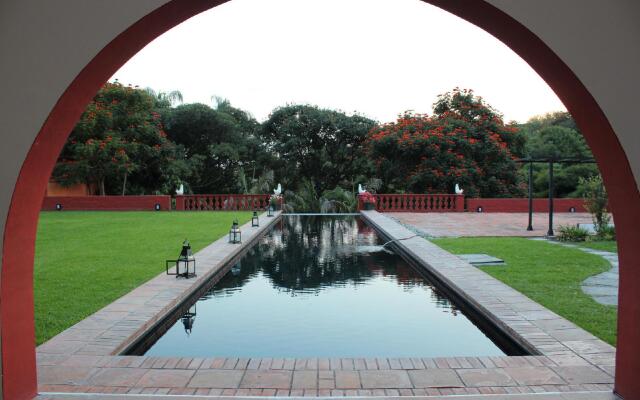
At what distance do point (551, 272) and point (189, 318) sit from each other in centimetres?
581

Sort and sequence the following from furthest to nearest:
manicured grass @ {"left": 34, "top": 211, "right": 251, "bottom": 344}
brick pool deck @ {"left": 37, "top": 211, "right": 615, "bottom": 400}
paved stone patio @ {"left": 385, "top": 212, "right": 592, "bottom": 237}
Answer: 1. paved stone patio @ {"left": 385, "top": 212, "right": 592, "bottom": 237}
2. manicured grass @ {"left": 34, "top": 211, "right": 251, "bottom": 344}
3. brick pool deck @ {"left": 37, "top": 211, "right": 615, "bottom": 400}

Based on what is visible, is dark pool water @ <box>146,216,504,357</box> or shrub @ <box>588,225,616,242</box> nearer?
dark pool water @ <box>146,216,504,357</box>

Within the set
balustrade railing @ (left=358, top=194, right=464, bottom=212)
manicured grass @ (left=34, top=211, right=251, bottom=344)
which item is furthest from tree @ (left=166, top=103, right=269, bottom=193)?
manicured grass @ (left=34, top=211, right=251, bottom=344)

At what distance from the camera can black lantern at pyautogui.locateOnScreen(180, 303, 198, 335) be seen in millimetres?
6570

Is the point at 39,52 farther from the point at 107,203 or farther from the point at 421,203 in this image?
the point at 421,203

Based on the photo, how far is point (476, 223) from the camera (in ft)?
61.0

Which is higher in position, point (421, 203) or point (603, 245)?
point (421, 203)

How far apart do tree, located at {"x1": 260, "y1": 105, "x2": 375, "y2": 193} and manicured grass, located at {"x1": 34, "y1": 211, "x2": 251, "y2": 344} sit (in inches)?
321

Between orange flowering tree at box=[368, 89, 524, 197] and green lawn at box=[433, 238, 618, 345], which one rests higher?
orange flowering tree at box=[368, 89, 524, 197]

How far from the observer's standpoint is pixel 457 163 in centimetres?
2450

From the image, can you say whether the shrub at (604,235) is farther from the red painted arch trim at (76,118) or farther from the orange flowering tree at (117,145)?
the orange flowering tree at (117,145)

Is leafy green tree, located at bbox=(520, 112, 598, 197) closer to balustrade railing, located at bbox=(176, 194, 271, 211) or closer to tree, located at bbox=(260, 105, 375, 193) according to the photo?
tree, located at bbox=(260, 105, 375, 193)

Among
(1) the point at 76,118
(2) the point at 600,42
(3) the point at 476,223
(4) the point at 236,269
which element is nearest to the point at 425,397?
(2) the point at 600,42

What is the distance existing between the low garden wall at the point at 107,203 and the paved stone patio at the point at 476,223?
10.2 meters
